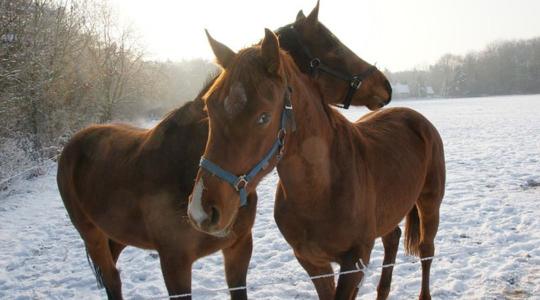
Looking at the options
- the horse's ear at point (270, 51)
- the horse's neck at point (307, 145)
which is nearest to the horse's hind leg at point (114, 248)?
the horse's neck at point (307, 145)

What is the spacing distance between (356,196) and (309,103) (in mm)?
608

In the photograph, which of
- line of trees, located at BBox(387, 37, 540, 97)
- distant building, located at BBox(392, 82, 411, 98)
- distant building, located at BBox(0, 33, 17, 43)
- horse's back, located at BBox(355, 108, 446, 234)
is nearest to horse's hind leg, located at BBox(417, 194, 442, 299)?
horse's back, located at BBox(355, 108, 446, 234)

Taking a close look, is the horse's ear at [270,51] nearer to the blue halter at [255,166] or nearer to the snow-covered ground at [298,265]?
the blue halter at [255,166]

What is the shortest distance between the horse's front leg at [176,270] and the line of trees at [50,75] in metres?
4.10

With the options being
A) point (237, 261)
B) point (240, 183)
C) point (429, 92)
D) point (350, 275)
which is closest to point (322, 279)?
point (350, 275)

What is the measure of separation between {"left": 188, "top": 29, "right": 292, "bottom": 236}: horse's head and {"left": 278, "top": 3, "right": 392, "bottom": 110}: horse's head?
98 cm

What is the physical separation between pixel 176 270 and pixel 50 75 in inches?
457

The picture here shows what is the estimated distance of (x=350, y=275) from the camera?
6.66ft

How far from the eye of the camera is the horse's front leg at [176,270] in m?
2.19

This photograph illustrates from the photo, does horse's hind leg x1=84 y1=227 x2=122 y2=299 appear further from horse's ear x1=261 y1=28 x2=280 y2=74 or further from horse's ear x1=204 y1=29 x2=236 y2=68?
horse's ear x1=261 y1=28 x2=280 y2=74

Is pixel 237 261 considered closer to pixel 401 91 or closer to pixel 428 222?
pixel 428 222

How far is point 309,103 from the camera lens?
1.92m

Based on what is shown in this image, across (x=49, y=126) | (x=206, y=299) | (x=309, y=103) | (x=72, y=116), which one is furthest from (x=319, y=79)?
(x=72, y=116)

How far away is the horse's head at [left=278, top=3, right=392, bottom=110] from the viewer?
253 centimetres
